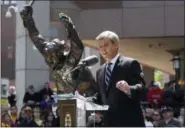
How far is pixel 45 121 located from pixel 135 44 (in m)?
10.9

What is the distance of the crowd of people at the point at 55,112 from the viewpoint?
10.6 m

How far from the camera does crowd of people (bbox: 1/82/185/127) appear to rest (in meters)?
10.6

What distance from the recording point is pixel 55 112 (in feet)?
36.2

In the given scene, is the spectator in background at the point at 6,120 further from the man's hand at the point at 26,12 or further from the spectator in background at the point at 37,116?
the man's hand at the point at 26,12

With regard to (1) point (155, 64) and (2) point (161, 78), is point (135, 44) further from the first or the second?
(2) point (161, 78)

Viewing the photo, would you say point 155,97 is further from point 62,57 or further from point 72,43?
point 72,43

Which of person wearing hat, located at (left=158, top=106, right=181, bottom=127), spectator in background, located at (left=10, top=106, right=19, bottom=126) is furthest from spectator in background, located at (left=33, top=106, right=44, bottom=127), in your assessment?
person wearing hat, located at (left=158, top=106, right=181, bottom=127)

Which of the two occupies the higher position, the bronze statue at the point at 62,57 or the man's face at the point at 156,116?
the bronze statue at the point at 62,57

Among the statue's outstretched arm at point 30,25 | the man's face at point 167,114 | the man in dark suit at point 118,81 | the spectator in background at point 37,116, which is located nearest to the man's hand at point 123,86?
the man in dark suit at point 118,81

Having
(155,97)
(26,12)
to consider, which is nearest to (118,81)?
(26,12)

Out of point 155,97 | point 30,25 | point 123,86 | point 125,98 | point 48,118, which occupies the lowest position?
point 48,118

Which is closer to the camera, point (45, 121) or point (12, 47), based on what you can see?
point (45, 121)

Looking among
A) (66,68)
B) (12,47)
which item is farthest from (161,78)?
(66,68)

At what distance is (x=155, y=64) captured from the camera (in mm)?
32062
